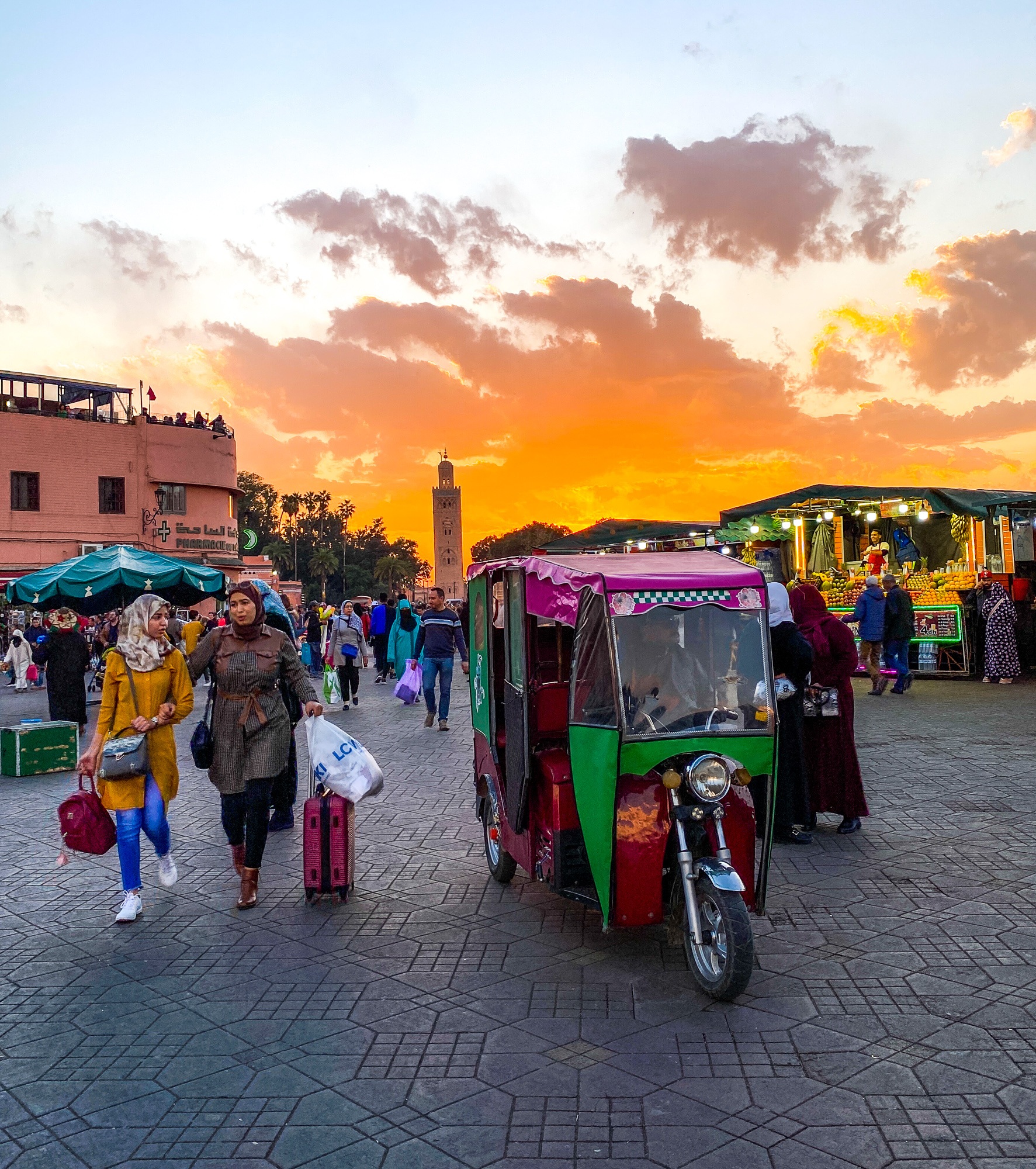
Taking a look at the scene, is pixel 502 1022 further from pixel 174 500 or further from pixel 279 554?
pixel 279 554

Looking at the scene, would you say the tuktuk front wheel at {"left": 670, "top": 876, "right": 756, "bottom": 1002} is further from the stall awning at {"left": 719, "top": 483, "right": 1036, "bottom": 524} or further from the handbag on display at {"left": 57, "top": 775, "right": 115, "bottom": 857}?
the stall awning at {"left": 719, "top": 483, "right": 1036, "bottom": 524}

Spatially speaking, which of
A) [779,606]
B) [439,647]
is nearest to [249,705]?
[779,606]

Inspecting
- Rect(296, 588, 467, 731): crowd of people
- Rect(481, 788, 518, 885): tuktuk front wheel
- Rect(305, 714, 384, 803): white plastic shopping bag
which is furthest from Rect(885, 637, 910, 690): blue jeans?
Rect(305, 714, 384, 803): white plastic shopping bag

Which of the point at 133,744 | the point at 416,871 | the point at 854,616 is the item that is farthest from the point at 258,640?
the point at 854,616

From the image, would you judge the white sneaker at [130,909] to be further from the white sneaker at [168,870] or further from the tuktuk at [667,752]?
the tuktuk at [667,752]

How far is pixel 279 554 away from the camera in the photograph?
89875 mm

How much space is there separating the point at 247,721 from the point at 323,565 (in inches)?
3588

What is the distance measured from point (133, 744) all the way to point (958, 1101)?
4258 mm

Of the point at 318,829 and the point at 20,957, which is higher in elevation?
the point at 318,829

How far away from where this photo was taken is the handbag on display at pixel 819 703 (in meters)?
7.00

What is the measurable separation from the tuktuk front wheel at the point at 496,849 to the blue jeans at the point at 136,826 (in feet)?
6.20

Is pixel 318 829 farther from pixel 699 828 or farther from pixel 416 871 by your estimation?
pixel 699 828

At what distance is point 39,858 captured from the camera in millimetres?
6879

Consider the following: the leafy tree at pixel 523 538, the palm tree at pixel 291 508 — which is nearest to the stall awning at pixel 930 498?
the leafy tree at pixel 523 538
